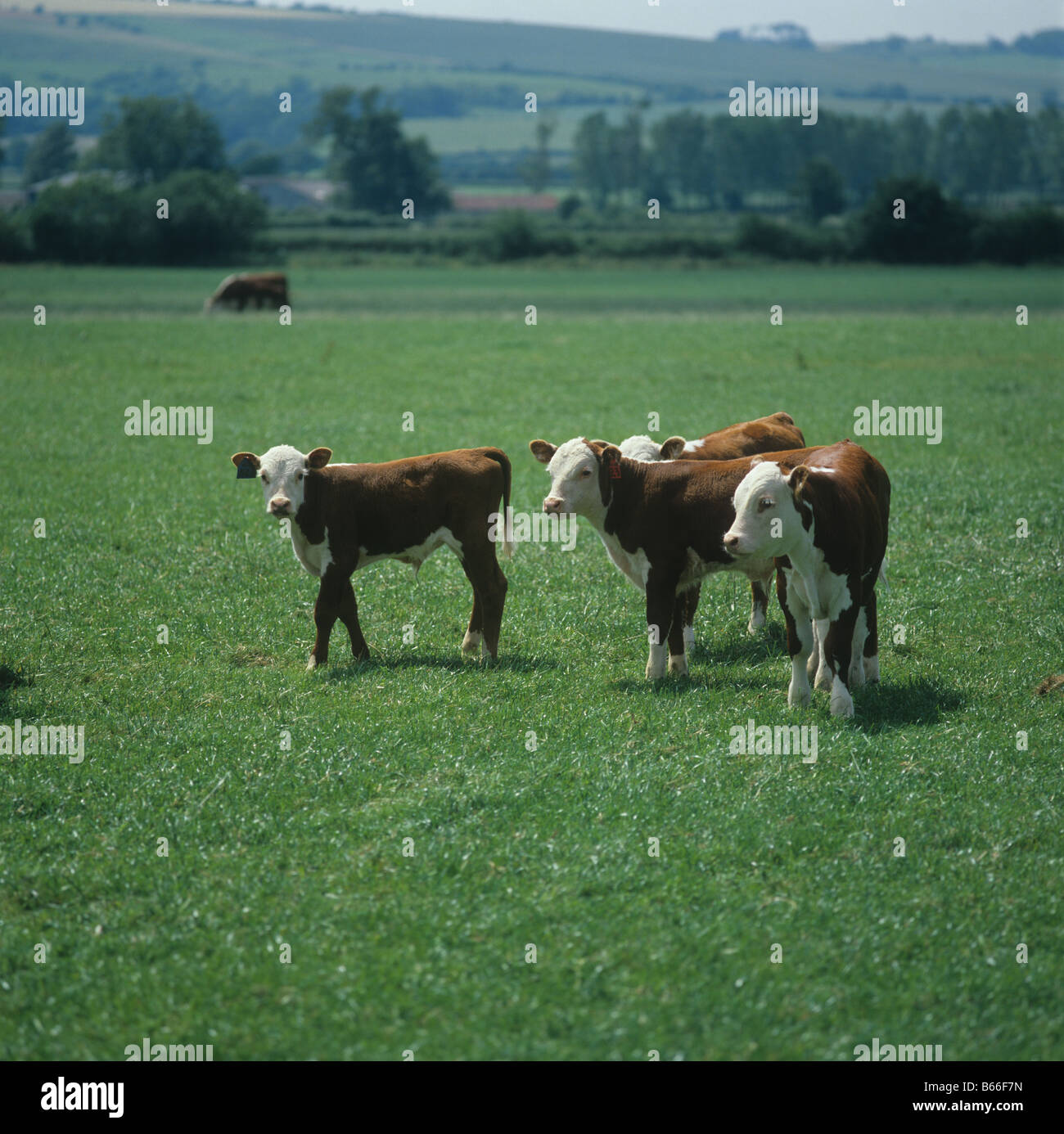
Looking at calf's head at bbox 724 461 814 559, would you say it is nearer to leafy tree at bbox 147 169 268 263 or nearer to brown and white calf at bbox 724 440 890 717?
brown and white calf at bbox 724 440 890 717

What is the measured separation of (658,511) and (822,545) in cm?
140

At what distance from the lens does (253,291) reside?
51062 mm

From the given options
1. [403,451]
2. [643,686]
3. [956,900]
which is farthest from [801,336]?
[956,900]

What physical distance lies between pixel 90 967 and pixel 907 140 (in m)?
185

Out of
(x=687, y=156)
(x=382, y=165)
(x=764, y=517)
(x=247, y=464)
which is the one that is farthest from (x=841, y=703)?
(x=687, y=156)

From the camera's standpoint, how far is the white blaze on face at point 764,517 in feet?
26.7

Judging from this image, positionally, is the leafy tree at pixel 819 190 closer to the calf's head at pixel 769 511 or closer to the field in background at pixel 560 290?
the field in background at pixel 560 290

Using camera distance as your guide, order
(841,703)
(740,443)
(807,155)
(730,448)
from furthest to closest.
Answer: (807,155) → (740,443) → (730,448) → (841,703)

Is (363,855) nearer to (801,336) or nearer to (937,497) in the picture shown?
(937,497)

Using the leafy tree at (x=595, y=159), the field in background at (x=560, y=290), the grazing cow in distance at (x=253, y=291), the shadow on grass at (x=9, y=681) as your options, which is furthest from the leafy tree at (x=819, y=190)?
the shadow on grass at (x=9, y=681)

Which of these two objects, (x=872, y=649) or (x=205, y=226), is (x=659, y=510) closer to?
(x=872, y=649)

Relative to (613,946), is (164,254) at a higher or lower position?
higher

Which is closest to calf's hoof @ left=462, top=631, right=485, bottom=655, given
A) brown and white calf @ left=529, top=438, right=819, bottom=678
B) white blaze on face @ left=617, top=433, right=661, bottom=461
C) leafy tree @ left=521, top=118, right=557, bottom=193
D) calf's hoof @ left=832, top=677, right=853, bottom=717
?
brown and white calf @ left=529, top=438, right=819, bottom=678
